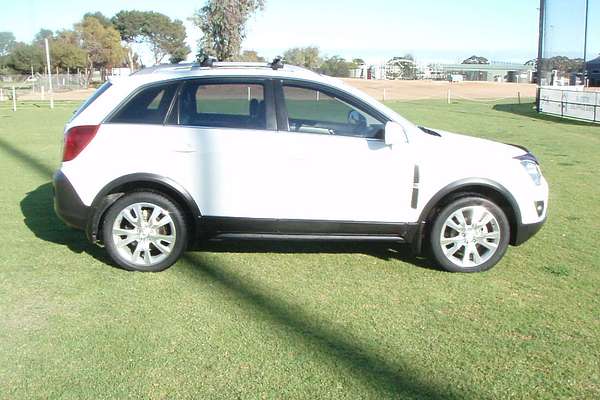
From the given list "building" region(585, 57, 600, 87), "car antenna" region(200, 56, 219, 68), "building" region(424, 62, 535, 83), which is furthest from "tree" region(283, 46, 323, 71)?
"car antenna" region(200, 56, 219, 68)

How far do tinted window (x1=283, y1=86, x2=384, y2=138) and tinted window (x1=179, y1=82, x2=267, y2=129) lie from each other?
274 mm

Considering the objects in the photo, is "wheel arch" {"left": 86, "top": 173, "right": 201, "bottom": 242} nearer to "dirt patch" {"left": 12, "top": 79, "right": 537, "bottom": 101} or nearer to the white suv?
the white suv

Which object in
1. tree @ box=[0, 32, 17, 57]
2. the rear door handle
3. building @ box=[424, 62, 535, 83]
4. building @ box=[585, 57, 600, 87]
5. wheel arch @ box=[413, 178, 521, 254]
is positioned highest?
tree @ box=[0, 32, 17, 57]

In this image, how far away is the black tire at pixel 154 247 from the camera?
5.14 metres

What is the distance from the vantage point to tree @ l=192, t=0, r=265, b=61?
4141cm

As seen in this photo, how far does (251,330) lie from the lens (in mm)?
4086

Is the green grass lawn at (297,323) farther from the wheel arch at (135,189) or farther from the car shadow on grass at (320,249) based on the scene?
the wheel arch at (135,189)

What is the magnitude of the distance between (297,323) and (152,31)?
100615 millimetres

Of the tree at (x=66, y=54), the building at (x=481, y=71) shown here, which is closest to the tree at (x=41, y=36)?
the tree at (x=66, y=54)

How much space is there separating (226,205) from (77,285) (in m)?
1.37

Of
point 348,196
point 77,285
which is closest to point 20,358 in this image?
point 77,285

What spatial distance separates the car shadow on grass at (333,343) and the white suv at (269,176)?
0.48 m

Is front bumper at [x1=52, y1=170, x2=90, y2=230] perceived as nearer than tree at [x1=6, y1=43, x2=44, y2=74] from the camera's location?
Yes

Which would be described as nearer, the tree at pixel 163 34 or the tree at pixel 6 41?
the tree at pixel 6 41
